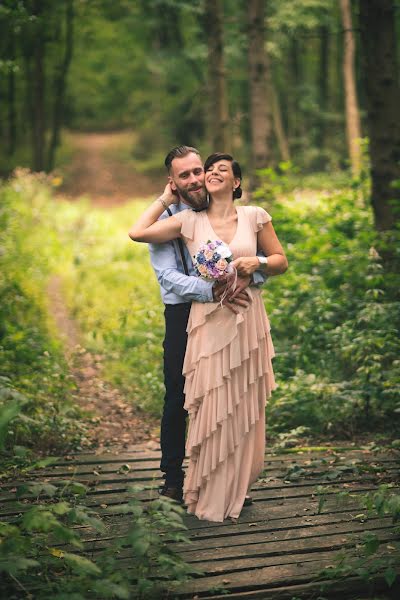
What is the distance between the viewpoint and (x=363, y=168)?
419 inches

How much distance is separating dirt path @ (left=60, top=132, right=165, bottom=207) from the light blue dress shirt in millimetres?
26809

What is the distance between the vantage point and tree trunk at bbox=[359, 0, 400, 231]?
7.94 m

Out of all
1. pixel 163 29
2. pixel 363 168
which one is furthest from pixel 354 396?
pixel 163 29

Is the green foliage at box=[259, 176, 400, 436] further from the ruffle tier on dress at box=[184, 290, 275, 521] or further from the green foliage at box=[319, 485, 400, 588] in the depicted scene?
the green foliage at box=[319, 485, 400, 588]

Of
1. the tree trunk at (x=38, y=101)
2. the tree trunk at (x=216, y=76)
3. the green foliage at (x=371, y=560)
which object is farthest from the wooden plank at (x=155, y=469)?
the tree trunk at (x=38, y=101)

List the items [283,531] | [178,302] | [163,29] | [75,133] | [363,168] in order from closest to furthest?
[283,531] → [178,302] → [363,168] → [163,29] → [75,133]

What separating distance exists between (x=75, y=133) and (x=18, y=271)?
38443mm

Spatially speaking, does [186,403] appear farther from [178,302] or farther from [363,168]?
[363,168]

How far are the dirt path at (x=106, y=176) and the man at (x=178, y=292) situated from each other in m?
26.8

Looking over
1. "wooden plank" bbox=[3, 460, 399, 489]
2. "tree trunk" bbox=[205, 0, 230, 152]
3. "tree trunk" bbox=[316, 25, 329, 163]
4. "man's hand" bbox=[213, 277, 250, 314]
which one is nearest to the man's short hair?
"man's hand" bbox=[213, 277, 250, 314]

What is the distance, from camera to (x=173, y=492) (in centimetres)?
484

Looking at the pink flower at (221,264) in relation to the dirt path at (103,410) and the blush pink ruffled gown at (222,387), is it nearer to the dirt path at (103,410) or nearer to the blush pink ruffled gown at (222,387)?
the blush pink ruffled gown at (222,387)

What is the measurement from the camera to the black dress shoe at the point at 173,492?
15.9 ft

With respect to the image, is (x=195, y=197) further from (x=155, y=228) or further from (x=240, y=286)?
(x=240, y=286)
